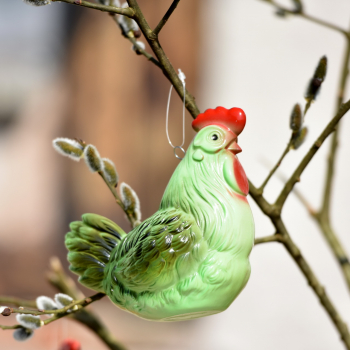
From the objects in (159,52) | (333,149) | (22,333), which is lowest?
Result: (22,333)

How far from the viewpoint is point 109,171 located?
1.26ft

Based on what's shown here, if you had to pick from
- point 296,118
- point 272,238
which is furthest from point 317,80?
point 272,238

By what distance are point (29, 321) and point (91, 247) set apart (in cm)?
7

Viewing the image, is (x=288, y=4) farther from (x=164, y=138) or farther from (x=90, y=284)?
(x=90, y=284)

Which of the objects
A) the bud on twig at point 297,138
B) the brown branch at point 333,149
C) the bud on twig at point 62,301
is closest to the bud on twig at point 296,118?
the bud on twig at point 297,138

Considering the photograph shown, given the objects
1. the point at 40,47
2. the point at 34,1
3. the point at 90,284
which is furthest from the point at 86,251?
the point at 40,47

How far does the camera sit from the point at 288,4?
3.89 ft

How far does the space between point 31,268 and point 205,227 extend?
3.63 feet

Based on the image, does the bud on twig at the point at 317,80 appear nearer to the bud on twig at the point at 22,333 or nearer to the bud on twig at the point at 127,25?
the bud on twig at the point at 127,25

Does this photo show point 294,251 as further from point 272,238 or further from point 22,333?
point 22,333

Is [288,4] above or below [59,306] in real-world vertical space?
above

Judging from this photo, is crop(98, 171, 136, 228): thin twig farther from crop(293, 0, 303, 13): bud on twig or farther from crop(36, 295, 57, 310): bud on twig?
crop(293, 0, 303, 13): bud on twig

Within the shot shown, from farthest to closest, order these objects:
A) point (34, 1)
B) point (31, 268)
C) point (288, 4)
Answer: point (31, 268), point (288, 4), point (34, 1)

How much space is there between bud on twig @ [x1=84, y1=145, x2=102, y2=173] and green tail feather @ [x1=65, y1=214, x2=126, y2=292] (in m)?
0.04
